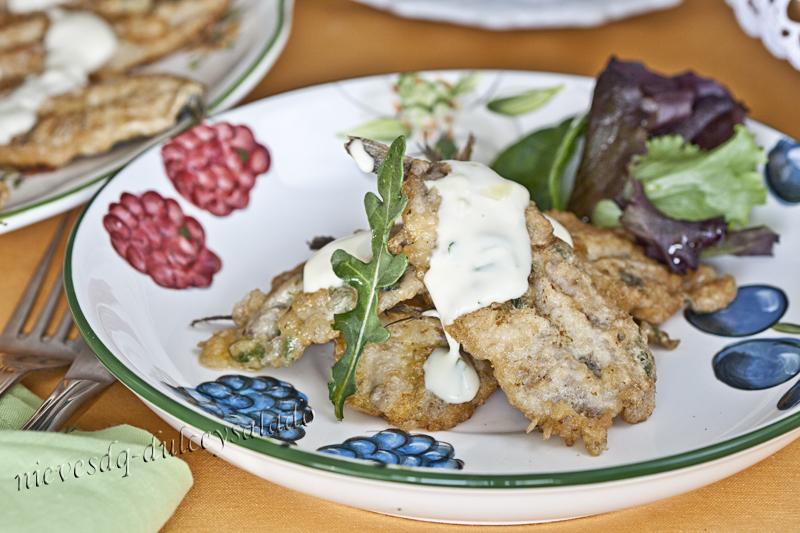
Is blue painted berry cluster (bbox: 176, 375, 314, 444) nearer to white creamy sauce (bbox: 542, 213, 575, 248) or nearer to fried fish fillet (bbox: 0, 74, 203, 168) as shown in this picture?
white creamy sauce (bbox: 542, 213, 575, 248)

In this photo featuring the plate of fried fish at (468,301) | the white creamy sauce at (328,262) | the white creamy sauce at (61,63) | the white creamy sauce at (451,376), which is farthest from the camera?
the white creamy sauce at (61,63)

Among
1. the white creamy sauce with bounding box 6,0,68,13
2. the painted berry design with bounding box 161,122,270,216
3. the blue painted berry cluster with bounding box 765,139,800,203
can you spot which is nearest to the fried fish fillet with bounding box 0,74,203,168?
the painted berry design with bounding box 161,122,270,216

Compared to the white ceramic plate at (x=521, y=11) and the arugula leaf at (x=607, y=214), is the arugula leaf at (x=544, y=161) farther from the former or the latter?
the white ceramic plate at (x=521, y=11)

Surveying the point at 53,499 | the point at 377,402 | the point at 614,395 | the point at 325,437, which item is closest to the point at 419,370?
the point at 377,402

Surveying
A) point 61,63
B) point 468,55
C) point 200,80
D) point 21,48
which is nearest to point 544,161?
point 468,55

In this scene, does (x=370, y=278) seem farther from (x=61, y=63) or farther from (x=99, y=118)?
(x=61, y=63)

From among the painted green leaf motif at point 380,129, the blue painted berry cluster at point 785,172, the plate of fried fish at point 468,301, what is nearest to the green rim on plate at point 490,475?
the plate of fried fish at point 468,301
